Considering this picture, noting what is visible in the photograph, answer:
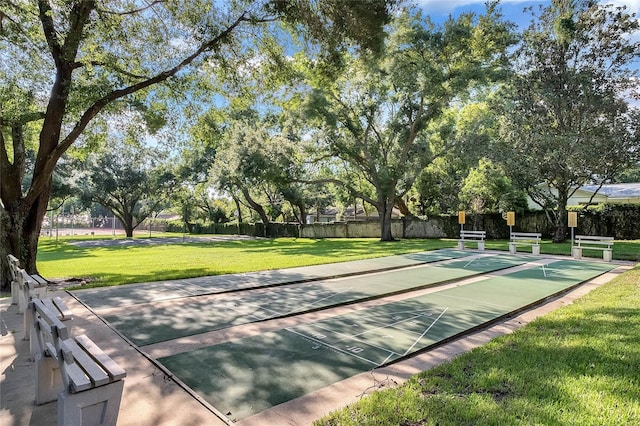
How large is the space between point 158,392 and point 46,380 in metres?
0.82

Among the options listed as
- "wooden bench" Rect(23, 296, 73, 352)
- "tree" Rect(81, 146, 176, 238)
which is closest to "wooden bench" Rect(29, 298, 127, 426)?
"wooden bench" Rect(23, 296, 73, 352)

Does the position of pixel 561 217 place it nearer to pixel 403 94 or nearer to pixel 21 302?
pixel 403 94

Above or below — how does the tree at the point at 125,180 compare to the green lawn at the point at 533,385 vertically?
above

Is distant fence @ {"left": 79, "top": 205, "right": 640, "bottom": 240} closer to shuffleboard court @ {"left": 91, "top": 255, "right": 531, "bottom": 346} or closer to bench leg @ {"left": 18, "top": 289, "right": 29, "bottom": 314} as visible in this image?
shuffleboard court @ {"left": 91, "top": 255, "right": 531, "bottom": 346}

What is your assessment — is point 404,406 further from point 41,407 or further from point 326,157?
point 326,157

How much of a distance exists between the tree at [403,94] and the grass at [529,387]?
14.3 metres

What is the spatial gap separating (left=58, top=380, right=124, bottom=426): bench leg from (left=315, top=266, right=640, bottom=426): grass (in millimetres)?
1320

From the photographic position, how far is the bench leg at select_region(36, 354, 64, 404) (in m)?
2.90

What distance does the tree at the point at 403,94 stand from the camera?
18703 mm

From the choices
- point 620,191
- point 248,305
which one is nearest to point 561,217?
point 620,191

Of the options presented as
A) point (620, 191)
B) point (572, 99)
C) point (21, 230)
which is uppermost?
point (572, 99)

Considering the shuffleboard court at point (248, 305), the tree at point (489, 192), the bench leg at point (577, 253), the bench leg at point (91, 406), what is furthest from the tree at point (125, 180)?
the bench leg at point (91, 406)

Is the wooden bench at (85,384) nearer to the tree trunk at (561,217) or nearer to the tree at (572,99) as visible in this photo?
the tree at (572,99)

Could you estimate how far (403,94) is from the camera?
2145cm
